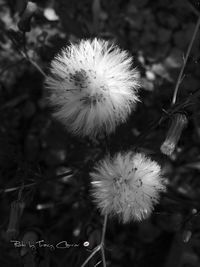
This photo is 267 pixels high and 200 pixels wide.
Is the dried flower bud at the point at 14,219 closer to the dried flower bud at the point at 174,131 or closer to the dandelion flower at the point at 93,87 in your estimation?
the dandelion flower at the point at 93,87

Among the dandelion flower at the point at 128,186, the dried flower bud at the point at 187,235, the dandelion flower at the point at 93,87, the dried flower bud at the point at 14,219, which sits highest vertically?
the dandelion flower at the point at 93,87

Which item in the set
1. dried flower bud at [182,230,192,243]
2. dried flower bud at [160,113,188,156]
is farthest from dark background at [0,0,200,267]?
dried flower bud at [160,113,188,156]

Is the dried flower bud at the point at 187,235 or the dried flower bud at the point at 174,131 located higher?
the dried flower bud at the point at 174,131

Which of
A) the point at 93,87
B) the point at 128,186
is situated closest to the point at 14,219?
the point at 128,186

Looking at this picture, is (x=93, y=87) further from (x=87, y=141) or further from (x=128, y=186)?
(x=87, y=141)

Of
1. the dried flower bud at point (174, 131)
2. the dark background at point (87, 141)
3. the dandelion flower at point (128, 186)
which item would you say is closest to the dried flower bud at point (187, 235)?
the dark background at point (87, 141)

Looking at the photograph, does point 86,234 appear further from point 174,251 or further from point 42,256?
point 174,251

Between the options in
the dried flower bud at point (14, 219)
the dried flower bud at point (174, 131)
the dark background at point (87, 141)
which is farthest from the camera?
the dark background at point (87, 141)
